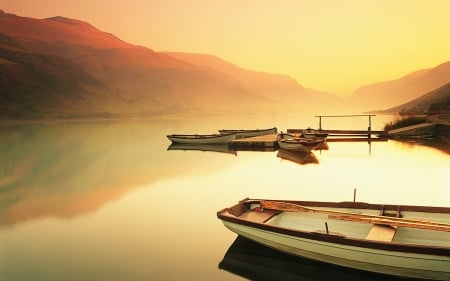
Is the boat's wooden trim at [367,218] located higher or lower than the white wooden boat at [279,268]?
higher

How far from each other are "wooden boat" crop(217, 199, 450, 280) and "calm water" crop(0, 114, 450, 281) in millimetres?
826

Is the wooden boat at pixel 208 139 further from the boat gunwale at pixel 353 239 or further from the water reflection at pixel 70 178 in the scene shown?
the boat gunwale at pixel 353 239

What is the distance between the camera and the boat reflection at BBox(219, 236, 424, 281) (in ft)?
31.5

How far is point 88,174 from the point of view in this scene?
3025cm

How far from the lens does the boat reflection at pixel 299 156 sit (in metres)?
30.4

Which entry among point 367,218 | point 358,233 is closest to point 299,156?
point 358,233

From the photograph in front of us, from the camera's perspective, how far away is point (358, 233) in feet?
33.7

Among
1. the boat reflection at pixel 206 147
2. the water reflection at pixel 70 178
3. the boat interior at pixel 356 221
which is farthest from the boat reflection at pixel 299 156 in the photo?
the boat interior at pixel 356 221

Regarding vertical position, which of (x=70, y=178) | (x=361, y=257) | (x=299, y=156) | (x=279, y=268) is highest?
(x=361, y=257)

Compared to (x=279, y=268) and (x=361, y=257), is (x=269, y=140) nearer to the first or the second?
(x=279, y=268)


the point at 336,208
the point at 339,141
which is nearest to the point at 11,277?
the point at 336,208

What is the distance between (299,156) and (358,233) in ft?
74.7

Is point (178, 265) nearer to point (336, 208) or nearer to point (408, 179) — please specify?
point (336, 208)

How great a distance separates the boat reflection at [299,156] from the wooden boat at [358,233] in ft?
60.1
